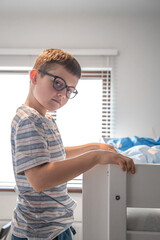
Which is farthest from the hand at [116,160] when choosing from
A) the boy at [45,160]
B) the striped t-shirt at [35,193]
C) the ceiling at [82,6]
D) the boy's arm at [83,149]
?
the ceiling at [82,6]

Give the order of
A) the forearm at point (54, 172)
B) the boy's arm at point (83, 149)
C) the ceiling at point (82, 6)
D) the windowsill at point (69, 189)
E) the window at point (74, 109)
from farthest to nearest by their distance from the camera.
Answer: the window at point (74, 109), the windowsill at point (69, 189), the ceiling at point (82, 6), the boy's arm at point (83, 149), the forearm at point (54, 172)

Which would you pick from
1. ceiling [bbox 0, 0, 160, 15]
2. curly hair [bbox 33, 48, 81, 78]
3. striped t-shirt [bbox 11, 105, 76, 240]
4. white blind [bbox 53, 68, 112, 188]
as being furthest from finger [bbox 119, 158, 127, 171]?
ceiling [bbox 0, 0, 160, 15]

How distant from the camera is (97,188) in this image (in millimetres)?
675

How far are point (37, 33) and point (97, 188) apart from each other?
1.83m

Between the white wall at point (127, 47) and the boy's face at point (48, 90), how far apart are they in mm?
1432

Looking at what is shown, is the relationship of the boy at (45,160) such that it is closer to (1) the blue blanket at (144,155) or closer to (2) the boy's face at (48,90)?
(2) the boy's face at (48,90)

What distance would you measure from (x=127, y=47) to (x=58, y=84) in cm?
159

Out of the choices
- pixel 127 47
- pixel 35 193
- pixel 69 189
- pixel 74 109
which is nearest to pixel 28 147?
pixel 35 193

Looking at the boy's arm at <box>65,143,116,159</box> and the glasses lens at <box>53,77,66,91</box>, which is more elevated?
the glasses lens at <box>53,77,66,91</box>

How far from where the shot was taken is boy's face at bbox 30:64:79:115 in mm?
670

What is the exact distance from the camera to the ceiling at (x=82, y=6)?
71.9 inches

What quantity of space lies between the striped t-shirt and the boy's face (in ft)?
0.19

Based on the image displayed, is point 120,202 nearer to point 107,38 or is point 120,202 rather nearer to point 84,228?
point 84,228

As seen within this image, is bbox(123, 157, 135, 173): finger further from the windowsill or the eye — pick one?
the windowsill
